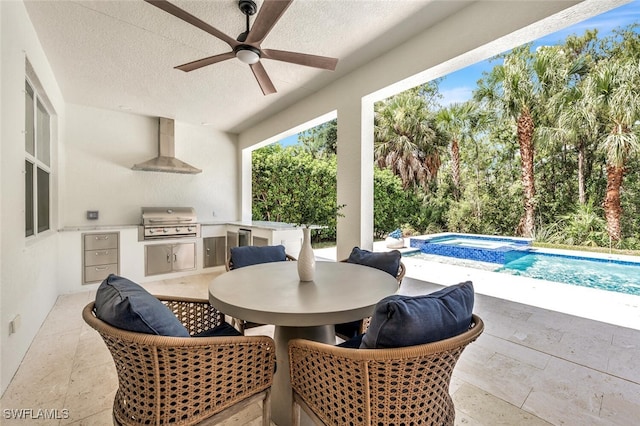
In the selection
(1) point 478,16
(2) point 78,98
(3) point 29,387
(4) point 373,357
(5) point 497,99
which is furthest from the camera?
(5) point 497,99

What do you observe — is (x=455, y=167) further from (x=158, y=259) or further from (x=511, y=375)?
(x=158, y=259)

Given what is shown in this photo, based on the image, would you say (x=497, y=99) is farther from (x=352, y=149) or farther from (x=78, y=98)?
(x=78, y=98)

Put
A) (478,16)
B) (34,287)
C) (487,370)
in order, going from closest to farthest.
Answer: (487,370) < (478,16) < (34,287)

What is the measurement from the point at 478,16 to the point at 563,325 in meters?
2.59

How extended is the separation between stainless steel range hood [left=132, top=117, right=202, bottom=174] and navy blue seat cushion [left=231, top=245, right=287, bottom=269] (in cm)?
334

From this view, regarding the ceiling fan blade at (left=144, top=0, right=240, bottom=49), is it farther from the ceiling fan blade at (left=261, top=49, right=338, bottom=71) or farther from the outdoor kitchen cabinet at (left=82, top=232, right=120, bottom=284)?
the outdoor kitchen cabinet at (left=82, top=232, right=120, bottom=284)

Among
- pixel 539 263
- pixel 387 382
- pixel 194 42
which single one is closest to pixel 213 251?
pixel 194 42

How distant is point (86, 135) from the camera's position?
4629mm

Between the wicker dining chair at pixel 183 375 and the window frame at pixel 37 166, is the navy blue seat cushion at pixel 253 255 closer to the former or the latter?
the wicker dining chair at pixel 183 375

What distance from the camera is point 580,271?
546 centimetres

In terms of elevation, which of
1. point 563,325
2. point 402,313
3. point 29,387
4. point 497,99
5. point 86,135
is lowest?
point 29,387

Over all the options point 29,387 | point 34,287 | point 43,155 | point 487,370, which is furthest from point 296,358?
point 43,155

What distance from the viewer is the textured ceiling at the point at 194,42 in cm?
228

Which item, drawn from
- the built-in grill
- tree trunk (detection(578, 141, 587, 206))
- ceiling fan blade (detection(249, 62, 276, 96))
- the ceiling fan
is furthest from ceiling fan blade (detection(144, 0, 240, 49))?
tree trunk (detection(578, 141, 587, 206))
